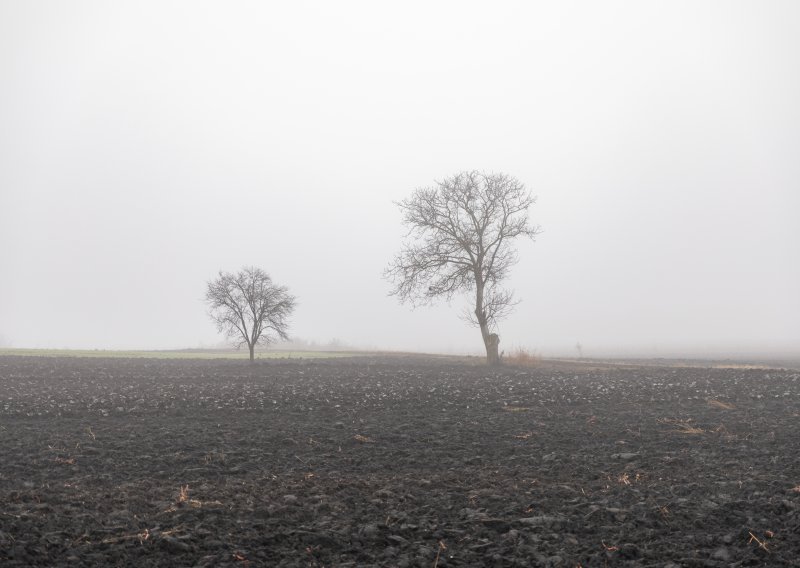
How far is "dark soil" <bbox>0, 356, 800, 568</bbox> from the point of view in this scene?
21.4 feet

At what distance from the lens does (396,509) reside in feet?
26.1

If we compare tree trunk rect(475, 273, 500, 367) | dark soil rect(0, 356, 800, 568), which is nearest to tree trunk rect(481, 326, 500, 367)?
tree trunk rect(475, 273, 500, 367)

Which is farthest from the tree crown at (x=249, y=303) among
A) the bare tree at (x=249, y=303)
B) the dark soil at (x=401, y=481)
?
the dark soil at (x=401, y=481)

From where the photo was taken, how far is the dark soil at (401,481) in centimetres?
653

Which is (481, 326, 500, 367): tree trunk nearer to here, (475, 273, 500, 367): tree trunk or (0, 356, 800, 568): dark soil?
(475, 273, 500, 367): tree trunk

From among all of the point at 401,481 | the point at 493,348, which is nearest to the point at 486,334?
the point at 493,348

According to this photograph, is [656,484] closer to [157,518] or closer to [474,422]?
[474,422]

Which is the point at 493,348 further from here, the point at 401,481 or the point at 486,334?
the point at 401,481

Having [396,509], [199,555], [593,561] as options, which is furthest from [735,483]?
[199,555]

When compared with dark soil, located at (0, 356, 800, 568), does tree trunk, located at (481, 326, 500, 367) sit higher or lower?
higher

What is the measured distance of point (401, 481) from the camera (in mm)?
9414

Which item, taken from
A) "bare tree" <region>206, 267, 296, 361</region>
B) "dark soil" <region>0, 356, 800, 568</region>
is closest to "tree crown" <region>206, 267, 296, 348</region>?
"bare tree" <region>206, 267, 296, 361</region>

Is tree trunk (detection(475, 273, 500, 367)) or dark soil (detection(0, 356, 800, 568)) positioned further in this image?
tree trunk (detection(475, 273, 500, 367))

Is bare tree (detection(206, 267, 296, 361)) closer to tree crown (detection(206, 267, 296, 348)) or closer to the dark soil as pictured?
tree crown (detection(206, 267, 296, 348))
